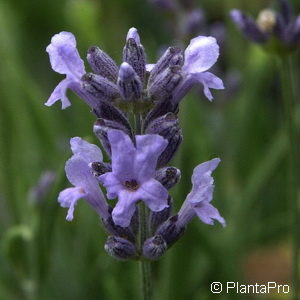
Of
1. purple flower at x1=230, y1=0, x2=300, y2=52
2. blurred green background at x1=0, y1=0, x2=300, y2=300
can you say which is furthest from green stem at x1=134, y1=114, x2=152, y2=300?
purple flower at x1=230, y1=0, x2=300, y2=52

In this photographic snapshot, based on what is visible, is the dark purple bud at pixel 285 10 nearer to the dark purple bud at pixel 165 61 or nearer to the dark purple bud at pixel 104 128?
the dark purple bud at pixel 165 61

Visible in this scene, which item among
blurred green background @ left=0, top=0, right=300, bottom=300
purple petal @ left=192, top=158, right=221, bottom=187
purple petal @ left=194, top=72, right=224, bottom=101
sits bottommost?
blurred green background @ left=0, top=0, right=300, bottom=300

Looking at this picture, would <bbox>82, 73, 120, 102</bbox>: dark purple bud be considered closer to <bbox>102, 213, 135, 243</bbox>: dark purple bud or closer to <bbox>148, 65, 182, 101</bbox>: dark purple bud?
<bbox>148, 65, 182, 101</bbox>: dark purple bud

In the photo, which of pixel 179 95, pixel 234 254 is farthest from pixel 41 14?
pixel 179 95

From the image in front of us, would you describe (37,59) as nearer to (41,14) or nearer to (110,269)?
(41,14)

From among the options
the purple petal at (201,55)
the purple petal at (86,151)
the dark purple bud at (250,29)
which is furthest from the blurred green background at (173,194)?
the purple petal at (201,55)

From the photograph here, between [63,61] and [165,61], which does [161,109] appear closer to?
[165,61]

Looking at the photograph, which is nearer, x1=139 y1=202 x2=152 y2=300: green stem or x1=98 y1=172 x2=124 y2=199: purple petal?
x1=98 y1=172 x2=124 y2=199: purple petal

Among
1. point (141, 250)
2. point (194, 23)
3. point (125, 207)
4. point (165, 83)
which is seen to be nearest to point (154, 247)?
point (141, 250)
